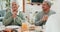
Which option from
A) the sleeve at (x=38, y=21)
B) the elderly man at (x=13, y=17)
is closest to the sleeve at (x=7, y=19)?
the elderly man at (x=13, y=17)

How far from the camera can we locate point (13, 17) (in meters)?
1.05

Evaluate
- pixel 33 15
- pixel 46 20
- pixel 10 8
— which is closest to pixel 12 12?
pixel 10 8

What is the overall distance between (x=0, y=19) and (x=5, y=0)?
154 millimetres

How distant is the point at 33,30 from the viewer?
3.49 feet

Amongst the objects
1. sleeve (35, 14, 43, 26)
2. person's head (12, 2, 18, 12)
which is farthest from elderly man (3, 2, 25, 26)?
sleeve (35, 14, 43, 26)

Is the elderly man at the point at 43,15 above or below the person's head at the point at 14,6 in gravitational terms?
below

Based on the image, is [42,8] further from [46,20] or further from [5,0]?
[5,0]

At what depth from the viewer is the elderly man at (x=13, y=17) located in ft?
3.40

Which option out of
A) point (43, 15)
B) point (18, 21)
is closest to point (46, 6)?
point (43, 15)

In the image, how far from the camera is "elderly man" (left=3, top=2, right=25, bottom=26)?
3.40 feet

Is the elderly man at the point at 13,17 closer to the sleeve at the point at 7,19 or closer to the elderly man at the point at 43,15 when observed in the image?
the sleeve at the point at 7,19

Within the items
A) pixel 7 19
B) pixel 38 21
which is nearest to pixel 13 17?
pixel 7 19

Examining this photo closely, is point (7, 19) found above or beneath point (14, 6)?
beneath

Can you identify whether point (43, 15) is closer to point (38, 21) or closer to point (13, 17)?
point (38, 21)
